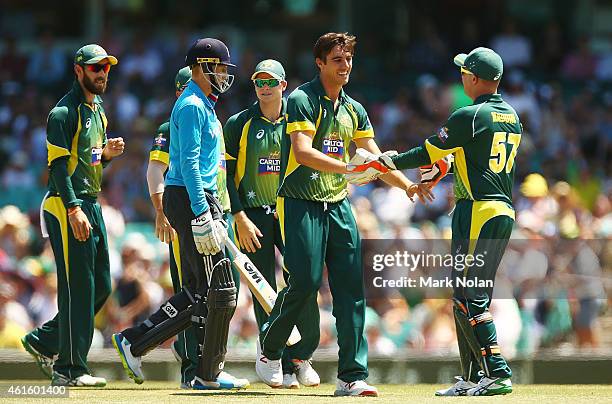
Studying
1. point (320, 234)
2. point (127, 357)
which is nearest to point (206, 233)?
point (320, 234)

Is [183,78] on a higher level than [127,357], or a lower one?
higher

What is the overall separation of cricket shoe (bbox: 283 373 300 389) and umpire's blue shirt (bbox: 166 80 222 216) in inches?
67.0

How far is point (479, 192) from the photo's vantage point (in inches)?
371

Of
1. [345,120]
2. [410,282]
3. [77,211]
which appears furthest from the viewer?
[410,282]

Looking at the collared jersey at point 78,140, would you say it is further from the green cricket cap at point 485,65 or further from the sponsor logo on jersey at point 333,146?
the green cricket cap at point 485,65

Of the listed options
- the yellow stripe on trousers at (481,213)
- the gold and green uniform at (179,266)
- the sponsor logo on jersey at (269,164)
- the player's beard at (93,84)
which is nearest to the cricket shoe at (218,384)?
the gold and green uniform at (179,266)

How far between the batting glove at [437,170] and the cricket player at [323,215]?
59cm

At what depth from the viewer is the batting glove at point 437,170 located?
32.0ft

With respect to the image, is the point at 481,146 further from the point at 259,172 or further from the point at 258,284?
the point at 259,172

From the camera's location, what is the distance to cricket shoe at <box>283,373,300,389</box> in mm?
10445

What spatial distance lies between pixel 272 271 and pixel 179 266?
2.67ft

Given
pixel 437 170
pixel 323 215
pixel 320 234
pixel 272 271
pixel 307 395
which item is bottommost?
pixel 307 395

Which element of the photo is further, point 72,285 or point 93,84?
point 93,84

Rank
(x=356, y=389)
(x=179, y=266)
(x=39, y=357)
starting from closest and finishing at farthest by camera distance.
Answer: (x=356, y=389)
(x=179, y=266)
(x=39, y=357)
